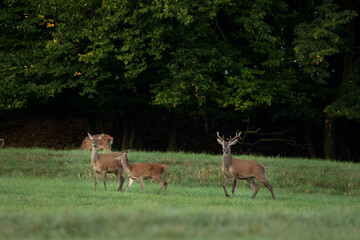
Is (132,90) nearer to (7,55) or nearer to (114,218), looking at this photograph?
Answer: (7,55)

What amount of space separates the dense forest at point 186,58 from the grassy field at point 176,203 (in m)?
4.14

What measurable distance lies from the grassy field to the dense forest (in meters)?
4.14

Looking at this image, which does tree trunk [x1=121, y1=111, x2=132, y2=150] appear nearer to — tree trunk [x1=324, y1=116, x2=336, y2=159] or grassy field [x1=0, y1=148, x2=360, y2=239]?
grassy field [x1=0, y1=148, x2=360, y2=239]

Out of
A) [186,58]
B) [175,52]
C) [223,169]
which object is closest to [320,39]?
[186,58]

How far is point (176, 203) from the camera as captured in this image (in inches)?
517

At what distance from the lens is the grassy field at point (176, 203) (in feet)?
27.0

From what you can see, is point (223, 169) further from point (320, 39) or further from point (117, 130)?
point (117, 130)

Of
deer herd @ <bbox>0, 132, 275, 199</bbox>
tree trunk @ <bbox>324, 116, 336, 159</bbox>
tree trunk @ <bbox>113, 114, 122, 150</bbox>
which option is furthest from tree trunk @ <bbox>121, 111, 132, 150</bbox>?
deer herd @ <bbox>0, 132, 275, 199</bbox>

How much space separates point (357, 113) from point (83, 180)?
11.2m

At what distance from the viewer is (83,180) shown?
19.6 meters

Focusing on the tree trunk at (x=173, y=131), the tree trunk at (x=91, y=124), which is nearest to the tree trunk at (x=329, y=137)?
the tree trunk at (x=173, y=131)

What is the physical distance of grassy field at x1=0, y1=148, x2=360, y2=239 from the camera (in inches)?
324

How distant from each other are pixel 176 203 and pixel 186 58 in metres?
13.0

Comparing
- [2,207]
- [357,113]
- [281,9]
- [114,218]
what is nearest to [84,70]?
[281,9]
